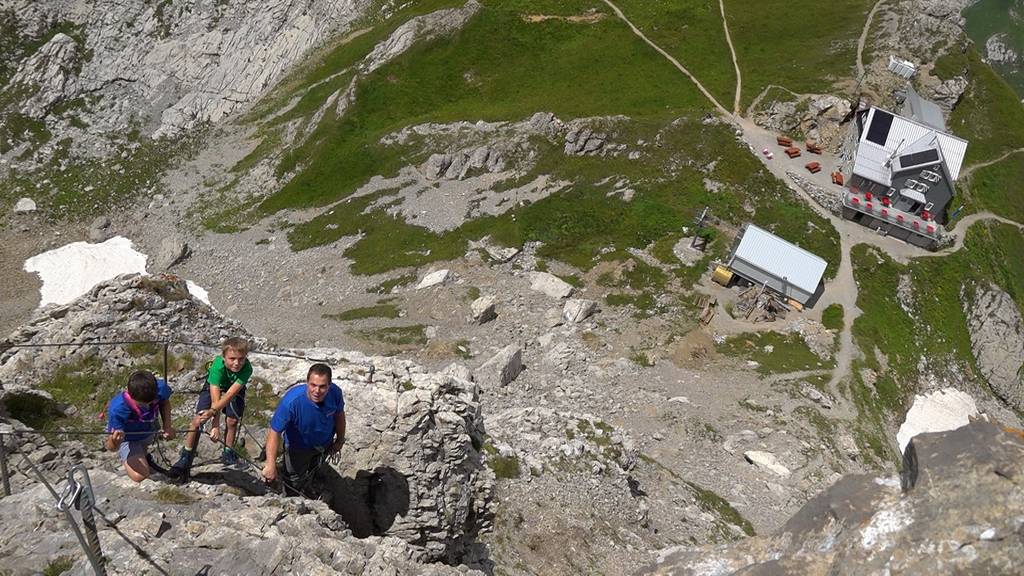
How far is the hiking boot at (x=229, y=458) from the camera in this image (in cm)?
1512

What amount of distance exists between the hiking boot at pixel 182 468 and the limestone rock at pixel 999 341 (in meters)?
68.0

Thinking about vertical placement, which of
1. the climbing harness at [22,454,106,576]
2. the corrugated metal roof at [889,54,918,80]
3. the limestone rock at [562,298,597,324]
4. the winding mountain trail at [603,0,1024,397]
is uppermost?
the climbing harness at [22,454,106,576]

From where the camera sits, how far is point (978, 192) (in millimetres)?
70875

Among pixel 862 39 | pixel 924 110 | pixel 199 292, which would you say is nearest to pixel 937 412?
pixel 924 110

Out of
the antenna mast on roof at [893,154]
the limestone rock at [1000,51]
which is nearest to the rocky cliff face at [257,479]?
the antenna mast on roof at [893,154]

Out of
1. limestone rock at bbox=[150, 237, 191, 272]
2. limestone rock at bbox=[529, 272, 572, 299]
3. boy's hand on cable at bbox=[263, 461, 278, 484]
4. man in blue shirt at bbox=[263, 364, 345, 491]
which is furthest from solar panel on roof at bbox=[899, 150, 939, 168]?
limestone rock at bbox=[150, 237, 191, 272]

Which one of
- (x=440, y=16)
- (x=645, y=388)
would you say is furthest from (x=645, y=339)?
(x=440, y=16)

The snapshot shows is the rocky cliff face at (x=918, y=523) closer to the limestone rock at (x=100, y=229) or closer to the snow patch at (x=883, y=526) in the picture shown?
the snow patch at (x=883, y=526)

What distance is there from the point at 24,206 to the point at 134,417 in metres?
86.1

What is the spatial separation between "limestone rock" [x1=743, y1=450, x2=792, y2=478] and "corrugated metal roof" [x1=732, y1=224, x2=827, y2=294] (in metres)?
21.4

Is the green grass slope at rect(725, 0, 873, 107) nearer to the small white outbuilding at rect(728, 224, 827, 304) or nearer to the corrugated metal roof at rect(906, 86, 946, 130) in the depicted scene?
the corrugated metal roof at rect(906, 86, 946, 130)

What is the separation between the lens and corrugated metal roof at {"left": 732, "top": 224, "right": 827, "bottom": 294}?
5219 centimetres

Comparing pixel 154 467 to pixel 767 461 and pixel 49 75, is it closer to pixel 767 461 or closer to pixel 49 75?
pixel 767 461

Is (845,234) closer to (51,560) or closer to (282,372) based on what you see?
(282,372)
